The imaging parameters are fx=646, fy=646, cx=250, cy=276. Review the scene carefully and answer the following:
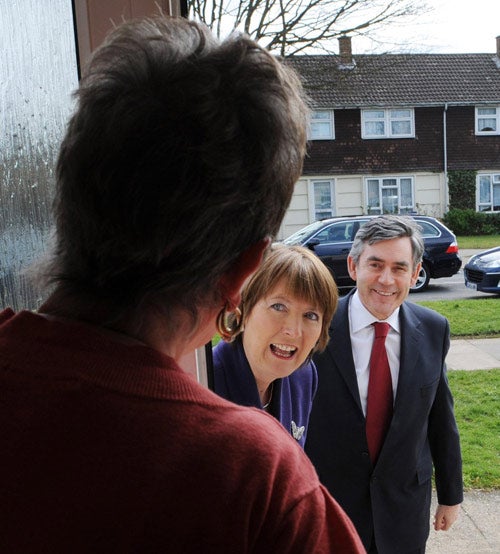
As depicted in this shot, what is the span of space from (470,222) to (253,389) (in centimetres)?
2289

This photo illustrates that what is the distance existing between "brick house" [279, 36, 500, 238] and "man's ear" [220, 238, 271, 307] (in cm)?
2263

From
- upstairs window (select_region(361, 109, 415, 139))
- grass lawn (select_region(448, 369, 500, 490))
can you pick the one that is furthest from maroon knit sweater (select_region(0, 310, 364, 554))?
upstairs window (select_region(361, 109, 415, 139))

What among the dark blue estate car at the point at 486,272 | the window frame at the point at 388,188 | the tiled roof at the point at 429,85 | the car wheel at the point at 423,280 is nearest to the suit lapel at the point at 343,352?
the dark blue estate car at the point at 486,272

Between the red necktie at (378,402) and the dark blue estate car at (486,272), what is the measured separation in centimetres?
767

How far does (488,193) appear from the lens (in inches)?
972

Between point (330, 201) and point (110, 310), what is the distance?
23.4 metres

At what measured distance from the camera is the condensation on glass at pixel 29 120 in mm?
1273

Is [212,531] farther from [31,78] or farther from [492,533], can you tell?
[492,533]

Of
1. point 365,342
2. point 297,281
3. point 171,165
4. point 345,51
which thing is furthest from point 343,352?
point 345,51

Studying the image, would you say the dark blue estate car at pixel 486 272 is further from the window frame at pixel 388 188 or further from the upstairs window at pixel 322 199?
the window frame at pixel 388 188

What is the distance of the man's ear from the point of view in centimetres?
74

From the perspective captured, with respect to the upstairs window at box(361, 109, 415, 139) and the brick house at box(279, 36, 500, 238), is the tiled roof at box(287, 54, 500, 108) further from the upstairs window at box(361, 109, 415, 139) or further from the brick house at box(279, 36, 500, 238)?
the upstairs window at box(361, 109, 415, 139)

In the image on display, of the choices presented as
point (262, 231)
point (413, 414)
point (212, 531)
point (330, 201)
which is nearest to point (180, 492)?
point (212, 531)

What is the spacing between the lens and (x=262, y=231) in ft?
2.40
